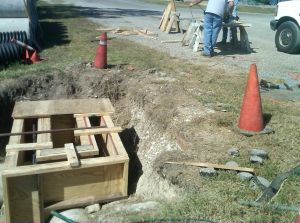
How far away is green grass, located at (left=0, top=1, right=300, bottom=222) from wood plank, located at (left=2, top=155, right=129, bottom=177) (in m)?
1.12

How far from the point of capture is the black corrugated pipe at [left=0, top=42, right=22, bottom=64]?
7812mm

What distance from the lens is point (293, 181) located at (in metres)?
3.83

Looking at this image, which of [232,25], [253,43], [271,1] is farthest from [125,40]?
[271,1]

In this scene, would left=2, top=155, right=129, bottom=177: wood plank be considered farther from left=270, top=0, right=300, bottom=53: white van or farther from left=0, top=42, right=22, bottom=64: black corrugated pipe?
left=270, top=0, right=300, bottom=53: white van

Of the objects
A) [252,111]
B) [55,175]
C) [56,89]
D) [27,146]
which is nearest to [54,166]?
[55,175]

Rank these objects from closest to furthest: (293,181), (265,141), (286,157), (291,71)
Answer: (293,181)
(286,157)
(265,141)
(291,71)

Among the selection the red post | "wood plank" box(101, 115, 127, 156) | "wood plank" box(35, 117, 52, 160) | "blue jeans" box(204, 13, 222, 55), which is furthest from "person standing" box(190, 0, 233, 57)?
"wood plank" box(35, 117, 52, 160)

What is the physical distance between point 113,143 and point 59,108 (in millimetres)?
1342

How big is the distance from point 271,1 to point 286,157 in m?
34.7

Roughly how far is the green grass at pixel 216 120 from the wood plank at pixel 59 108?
1.40 m

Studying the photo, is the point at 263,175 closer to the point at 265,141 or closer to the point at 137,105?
the point at 265,141

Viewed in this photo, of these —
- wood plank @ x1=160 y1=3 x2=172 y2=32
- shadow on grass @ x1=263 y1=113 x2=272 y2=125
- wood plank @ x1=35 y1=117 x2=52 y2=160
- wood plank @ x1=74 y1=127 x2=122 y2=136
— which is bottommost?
wood plank @ x1=35 y1=117 x2=52 y2=160

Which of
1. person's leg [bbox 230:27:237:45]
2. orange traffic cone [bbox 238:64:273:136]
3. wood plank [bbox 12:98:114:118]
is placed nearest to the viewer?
orange traffic cone [bbox 238:64:273:136]

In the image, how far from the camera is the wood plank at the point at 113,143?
4.79 m
